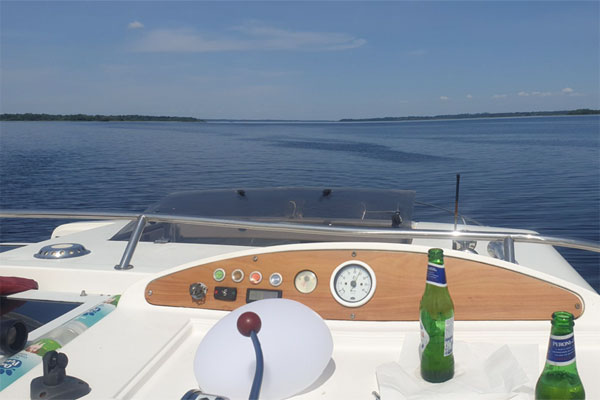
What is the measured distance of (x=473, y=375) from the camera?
4.31 feet

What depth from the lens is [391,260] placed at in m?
1.65

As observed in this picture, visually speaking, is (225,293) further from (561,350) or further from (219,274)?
(561,350)

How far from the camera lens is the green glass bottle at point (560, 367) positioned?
41.9 inches

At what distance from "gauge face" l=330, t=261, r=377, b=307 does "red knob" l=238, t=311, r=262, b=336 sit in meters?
0.54

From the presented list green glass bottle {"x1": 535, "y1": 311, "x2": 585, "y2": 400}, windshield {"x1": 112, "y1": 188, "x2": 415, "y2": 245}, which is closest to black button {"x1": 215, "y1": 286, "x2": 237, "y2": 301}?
green glass bottle {"x1": 535, "y1": 311, "x2": 585, "y2": 400}

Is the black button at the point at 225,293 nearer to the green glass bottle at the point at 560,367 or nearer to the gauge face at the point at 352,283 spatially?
the gauge face at the point at 352,283

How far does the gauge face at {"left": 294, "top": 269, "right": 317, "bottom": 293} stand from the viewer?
1708mm

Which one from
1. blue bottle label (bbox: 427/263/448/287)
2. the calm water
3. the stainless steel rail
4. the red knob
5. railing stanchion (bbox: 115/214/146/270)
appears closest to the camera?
the red knob

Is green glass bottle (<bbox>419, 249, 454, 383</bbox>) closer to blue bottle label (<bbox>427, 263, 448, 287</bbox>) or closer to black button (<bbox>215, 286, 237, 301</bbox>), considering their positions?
blue bottle label (<bbox>427, 263, 448, 287</bbox>)

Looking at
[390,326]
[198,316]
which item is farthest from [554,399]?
[198,316]

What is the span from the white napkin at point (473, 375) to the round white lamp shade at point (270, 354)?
191 mm

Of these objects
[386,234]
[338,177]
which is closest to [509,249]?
[386,234]

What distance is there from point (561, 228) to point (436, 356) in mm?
9935

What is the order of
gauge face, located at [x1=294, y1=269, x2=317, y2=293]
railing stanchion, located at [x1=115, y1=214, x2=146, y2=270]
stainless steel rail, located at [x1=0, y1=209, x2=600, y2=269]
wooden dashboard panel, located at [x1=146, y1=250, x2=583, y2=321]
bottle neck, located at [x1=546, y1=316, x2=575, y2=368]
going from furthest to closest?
railing stanchion, located at [x1=115, y1=214, x2=146, y2=270] → stainless steel rail, located at [x1=0, y1=209, x2=600, y2=269] → gauge face, located at [x1=294, y1=269, x2=317, y2=293] → wooden dashboard panel, located at [x1=146, y1=250, x2=583, y2=321] → bottle neck, located at [x1=546, y1=316, x2=575, y2=368]
